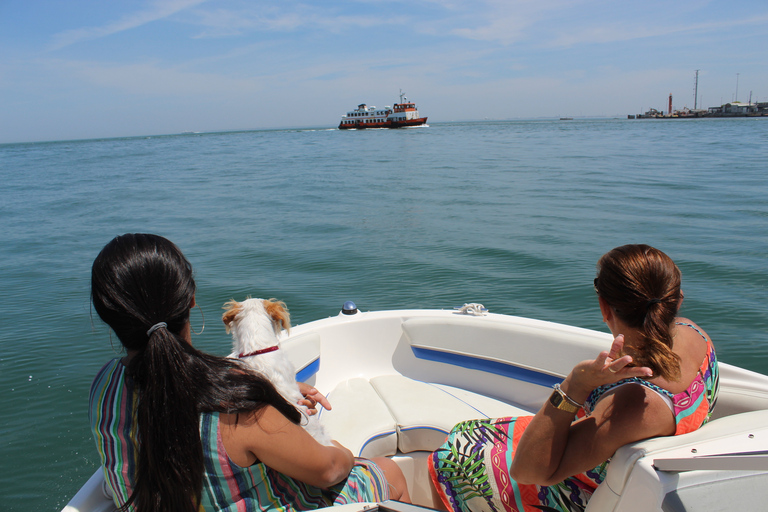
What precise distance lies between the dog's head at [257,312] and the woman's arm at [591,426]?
3.96ft

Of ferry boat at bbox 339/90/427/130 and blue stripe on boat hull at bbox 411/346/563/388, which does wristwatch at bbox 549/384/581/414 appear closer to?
blue stripe on boat hull at bbox 411/346/563/388

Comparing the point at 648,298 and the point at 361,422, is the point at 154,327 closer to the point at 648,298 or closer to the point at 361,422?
the point at 648,298

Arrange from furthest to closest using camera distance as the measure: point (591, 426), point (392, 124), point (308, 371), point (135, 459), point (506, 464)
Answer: point (392, 124) < point (308, 371) < point (506, 464) < point (591, 426) < point (135, 459)

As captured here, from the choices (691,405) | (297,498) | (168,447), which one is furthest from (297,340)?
(691,405)

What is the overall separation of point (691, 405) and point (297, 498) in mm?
1073

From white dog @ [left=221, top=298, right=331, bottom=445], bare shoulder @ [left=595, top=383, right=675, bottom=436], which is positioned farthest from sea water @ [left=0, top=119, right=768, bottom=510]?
bare shoulder @ [left=595, top=383, right=675, bottom=436]

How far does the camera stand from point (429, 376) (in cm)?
313

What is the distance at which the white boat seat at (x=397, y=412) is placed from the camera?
251cm

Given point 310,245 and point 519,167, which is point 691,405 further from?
point 519,167

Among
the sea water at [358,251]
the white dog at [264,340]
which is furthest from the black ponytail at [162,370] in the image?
the white dog at [264,340]

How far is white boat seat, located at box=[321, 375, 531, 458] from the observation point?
251 cm

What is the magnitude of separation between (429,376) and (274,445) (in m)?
2.04

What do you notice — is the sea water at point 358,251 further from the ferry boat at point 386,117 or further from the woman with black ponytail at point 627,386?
the ferry boat at point 386,117

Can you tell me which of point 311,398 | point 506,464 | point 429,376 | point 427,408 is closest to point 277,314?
point 311,398
